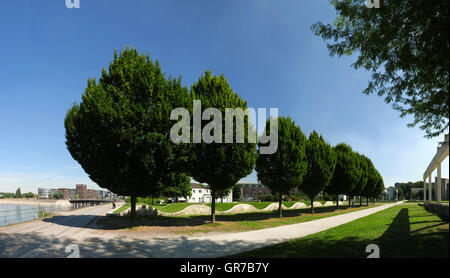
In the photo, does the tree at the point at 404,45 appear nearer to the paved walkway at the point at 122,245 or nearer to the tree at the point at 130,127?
the paved walkway at the point at 122,245

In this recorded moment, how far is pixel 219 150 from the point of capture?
1733cm

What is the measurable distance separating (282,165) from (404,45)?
18189 millimetres

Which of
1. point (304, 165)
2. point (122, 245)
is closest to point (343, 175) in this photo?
point (304, 165)

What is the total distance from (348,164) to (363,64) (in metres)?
32.8

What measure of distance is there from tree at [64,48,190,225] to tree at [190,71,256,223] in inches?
79.3

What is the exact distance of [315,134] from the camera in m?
30.2

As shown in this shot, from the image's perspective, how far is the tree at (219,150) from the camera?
17.6 metres

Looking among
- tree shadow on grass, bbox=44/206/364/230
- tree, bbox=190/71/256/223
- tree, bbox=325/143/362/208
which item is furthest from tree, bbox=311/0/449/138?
tree, bbox=325/143/362/208

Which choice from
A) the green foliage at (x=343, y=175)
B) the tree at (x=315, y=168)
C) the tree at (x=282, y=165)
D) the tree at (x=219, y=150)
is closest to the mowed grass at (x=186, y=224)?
the tree at (x=219, y=150)

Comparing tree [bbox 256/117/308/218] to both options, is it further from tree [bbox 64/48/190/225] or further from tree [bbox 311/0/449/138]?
tree [bbox 311/0/449/138]

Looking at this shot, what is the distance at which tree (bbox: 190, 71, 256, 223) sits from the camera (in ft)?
57.7
